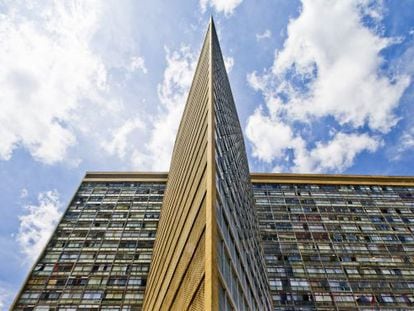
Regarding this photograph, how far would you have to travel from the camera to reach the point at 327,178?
48062 mm

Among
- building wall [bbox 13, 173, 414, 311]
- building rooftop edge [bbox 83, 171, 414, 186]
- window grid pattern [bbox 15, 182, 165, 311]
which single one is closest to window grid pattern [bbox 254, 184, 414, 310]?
building wall [bbox 13, 173, 414, 311]

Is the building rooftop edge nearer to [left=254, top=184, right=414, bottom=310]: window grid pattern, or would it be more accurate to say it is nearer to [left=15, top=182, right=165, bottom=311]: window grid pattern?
[left=254, top=184, right=414, bottom=310]: window grid pattern

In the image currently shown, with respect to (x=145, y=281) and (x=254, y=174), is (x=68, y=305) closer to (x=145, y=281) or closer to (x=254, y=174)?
(x=145, y=281)

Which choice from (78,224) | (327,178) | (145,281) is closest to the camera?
(145,281)

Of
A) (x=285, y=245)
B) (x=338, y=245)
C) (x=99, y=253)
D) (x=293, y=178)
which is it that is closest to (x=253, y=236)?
(x=285, y=245)

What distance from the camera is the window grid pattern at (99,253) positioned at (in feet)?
100

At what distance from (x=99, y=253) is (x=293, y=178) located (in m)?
31.1

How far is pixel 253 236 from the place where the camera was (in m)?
24.4

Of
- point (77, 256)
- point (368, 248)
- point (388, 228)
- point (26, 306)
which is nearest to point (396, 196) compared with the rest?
point (388, 228)

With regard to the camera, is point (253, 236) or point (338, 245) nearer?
point (253, 236)

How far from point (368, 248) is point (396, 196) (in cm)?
1288

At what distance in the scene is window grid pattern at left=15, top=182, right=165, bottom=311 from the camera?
30531 millimetres

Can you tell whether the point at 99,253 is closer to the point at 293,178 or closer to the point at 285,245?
the point at 285,245

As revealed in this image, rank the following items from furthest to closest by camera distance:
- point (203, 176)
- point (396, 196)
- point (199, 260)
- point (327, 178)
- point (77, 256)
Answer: point (327, 178) < point (396, 196) < point (77, 256) < point (203, 176) < point (199, 260)
